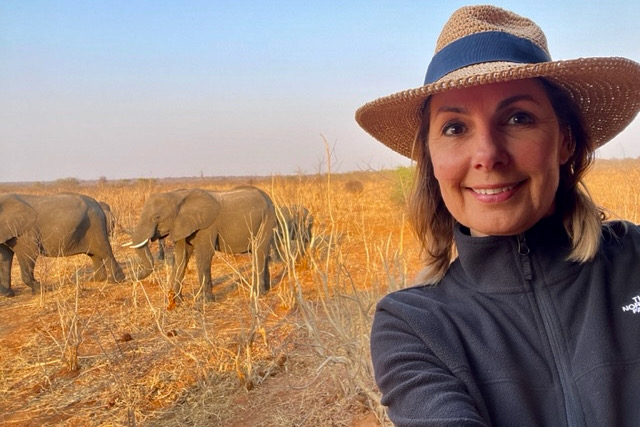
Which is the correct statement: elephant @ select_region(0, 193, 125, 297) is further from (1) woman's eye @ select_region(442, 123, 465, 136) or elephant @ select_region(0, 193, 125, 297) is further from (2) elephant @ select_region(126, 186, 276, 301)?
(1) woman's eye @ select_region(442, 123, 465, 136)

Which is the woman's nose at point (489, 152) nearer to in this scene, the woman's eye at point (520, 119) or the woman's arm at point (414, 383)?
the woman's eye at point (520, 119)

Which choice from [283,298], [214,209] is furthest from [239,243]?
[283,298]

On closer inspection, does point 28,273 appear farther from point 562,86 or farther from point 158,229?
point 562,86

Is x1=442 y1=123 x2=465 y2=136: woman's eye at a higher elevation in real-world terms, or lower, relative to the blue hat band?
lower

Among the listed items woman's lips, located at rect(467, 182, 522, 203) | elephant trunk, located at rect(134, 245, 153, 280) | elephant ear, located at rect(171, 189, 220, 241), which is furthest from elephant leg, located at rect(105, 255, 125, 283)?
woman's lips, located at rect(467, 182, 522, 203)

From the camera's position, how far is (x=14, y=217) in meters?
8.30

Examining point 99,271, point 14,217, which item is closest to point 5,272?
point 14,217

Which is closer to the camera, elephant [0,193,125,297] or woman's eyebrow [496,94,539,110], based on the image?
woman's eyebrow [496,94,539,110]

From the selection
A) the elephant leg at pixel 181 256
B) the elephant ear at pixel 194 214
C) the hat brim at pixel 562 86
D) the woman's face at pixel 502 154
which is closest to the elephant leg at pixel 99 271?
the elephant leg at pixel 181 256

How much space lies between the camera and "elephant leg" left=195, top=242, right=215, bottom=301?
7238 mm

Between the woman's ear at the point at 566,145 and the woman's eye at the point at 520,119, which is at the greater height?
the woman's eye at the point at 520,119

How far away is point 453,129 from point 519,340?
1.39ft

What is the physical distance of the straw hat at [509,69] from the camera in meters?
1.04

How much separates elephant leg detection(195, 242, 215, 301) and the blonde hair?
19.7ft
